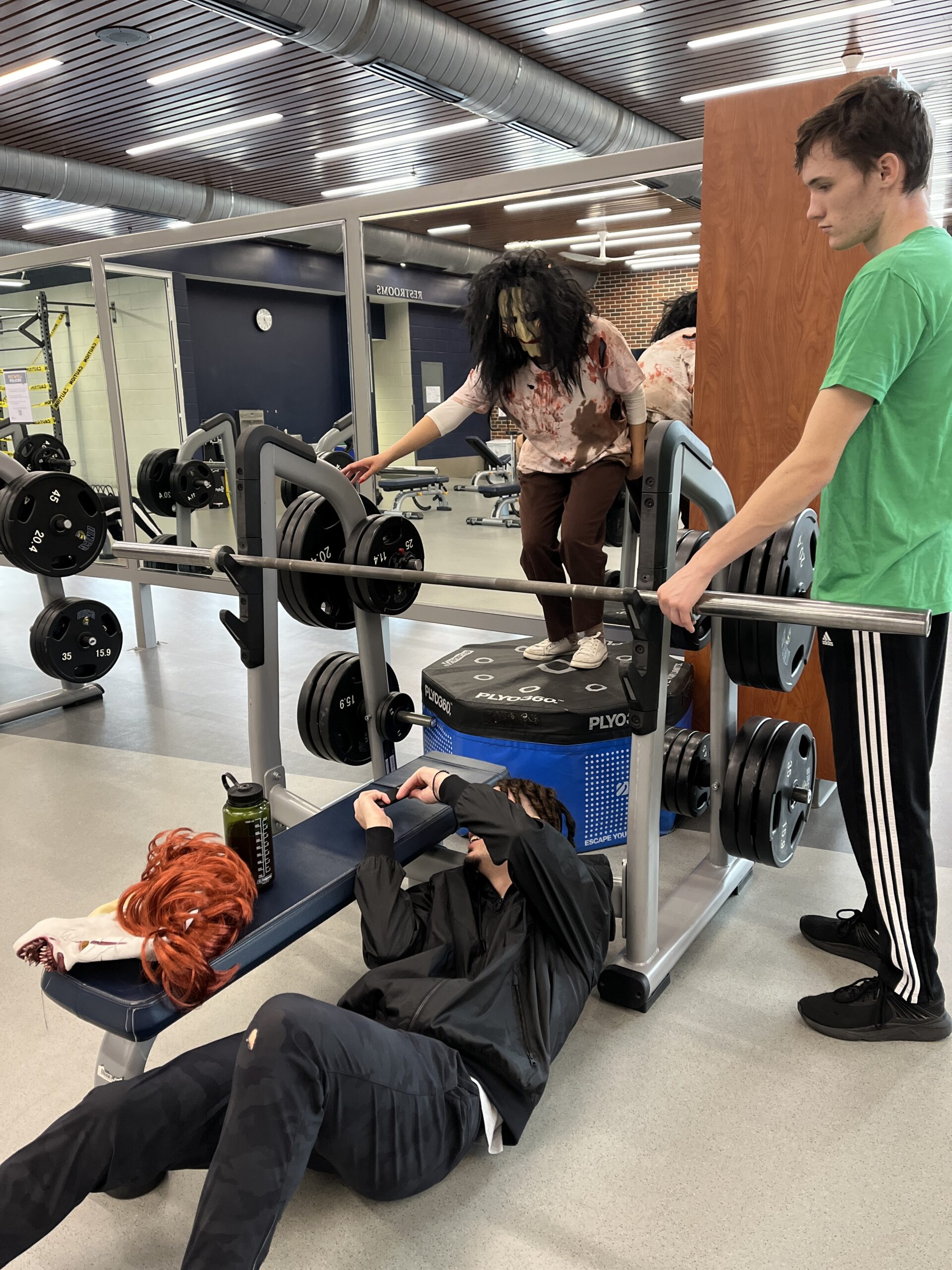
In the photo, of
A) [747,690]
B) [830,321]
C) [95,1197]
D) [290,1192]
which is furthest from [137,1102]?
[830,321]

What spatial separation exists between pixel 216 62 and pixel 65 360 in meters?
3.88

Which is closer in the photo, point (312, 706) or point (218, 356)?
point (312, 706)

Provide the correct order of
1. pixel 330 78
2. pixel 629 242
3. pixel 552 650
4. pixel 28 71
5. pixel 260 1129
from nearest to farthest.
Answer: pixel 260 1129 → pixel 552 650 → pixel 28 71 → pixel 330 78 → pixel 629 242

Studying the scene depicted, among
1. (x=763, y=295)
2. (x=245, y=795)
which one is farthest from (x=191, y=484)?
(x=245, y=795)

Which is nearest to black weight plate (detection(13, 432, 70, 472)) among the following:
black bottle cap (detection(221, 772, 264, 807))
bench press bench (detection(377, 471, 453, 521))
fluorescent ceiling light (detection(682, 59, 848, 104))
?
bench press bench (detection(377, 471, 453, 521))

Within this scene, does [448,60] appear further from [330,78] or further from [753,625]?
[753,625]

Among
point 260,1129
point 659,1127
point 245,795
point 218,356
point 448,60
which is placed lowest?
point 659,1127

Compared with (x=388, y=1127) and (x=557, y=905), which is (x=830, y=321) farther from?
(x=388, y=1127)

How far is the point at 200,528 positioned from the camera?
8.27 m

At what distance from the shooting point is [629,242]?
8.85 metres

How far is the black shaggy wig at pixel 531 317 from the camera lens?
2.55 m

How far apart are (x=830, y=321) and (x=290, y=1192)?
2.53m

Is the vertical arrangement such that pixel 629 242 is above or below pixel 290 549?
above

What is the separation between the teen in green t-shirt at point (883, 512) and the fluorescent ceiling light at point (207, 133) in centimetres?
755
